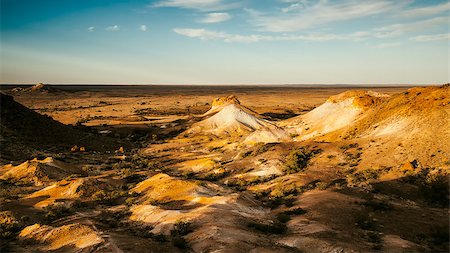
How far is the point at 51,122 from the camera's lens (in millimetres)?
43562

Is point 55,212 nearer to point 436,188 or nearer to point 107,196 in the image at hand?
point 107,196

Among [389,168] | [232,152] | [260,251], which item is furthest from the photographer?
[232,152]

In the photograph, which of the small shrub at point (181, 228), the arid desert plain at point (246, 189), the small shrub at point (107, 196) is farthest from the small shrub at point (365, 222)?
the small shrub at point (107, 196)

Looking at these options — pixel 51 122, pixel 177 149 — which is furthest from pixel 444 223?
pixel 51 122

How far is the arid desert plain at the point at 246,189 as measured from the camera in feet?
45.8

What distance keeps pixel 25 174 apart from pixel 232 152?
18693mm

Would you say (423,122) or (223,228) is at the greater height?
(423,122)

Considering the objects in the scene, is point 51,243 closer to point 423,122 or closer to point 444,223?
point 444,223

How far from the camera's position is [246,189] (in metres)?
23.4

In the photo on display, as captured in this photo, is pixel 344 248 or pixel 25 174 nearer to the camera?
pixel 344 248

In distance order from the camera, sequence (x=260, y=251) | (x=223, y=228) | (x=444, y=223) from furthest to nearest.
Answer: (x=444, y=223), (x=223, y=228), (x=260, y=251)

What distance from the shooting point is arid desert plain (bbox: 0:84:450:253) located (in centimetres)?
1395

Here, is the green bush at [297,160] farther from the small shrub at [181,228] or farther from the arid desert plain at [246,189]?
the small shrub at [181,228]

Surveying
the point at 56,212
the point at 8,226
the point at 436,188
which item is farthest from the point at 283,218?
the point at 8,226
